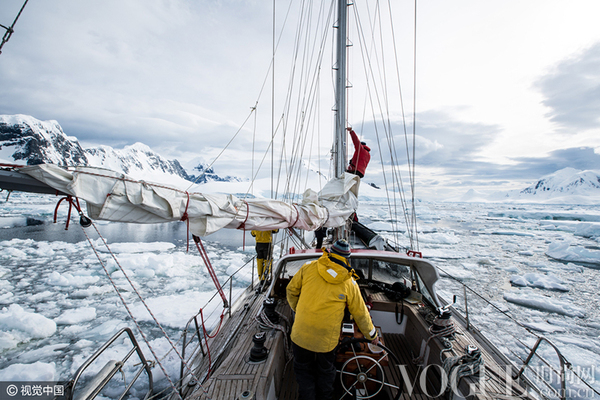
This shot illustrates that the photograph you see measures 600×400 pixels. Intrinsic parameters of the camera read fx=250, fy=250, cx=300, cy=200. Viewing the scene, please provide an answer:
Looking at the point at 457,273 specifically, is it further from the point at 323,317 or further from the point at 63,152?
the point at 63,152

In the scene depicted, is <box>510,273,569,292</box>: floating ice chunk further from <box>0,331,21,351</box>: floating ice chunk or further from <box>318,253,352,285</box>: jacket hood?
<box>0,331,21,351</box>: floating ice chunk

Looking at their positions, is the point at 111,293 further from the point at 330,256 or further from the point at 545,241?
the point at 545,241

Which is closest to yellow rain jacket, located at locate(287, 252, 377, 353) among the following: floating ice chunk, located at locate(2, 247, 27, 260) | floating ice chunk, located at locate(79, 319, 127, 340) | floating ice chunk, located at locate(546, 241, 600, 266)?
floating ice chunk, located at locate(79, 319, 127, 340)

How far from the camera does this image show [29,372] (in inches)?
149

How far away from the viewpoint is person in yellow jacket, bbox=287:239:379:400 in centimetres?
179

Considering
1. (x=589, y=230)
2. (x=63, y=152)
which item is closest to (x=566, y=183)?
(x=589, y=230)

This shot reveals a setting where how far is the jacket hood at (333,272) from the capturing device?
1758mm

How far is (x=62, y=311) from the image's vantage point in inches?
228

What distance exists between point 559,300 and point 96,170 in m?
10.2

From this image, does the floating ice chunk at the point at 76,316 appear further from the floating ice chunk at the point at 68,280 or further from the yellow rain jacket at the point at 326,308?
the yellow rain jacket at the point at 326,308

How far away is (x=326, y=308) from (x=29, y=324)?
656 centimetres

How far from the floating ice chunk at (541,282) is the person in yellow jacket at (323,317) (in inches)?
353

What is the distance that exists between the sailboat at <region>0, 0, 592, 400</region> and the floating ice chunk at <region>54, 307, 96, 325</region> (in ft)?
10.9

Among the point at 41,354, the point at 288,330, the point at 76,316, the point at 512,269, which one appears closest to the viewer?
the point at 288,330
